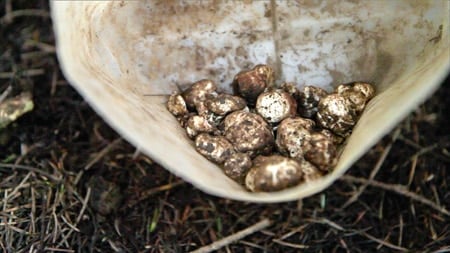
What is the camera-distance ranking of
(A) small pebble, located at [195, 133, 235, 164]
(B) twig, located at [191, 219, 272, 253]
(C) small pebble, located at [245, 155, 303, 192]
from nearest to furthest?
(C) small pebble, located at [245, 155, 303, 192] < (A) small pebble, located at [195, 133, 235, 164] < (B) twig, located at [191, 219, 272, 253]

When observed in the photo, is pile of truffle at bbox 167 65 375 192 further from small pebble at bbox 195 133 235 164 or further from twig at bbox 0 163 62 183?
twig at bbox 0 163 62 183

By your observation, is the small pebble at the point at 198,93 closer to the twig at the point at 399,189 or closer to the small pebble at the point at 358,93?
the small pebble at the point at 358,93

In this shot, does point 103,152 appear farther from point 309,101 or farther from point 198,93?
point 309,101

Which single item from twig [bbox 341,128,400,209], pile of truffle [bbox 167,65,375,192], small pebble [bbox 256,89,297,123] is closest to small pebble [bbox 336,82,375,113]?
pile of truffle [bbox 167,65,375,192]

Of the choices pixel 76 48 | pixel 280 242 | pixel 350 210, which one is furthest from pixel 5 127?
pixel 350 210

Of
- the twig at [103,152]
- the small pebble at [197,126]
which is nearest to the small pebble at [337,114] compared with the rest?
the small pebble at [197,126]

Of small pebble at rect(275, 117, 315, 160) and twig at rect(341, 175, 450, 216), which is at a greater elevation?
small pebble at rect(275, 117, 315, 160)

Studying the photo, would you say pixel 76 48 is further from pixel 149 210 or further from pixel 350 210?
pixel 350 210
